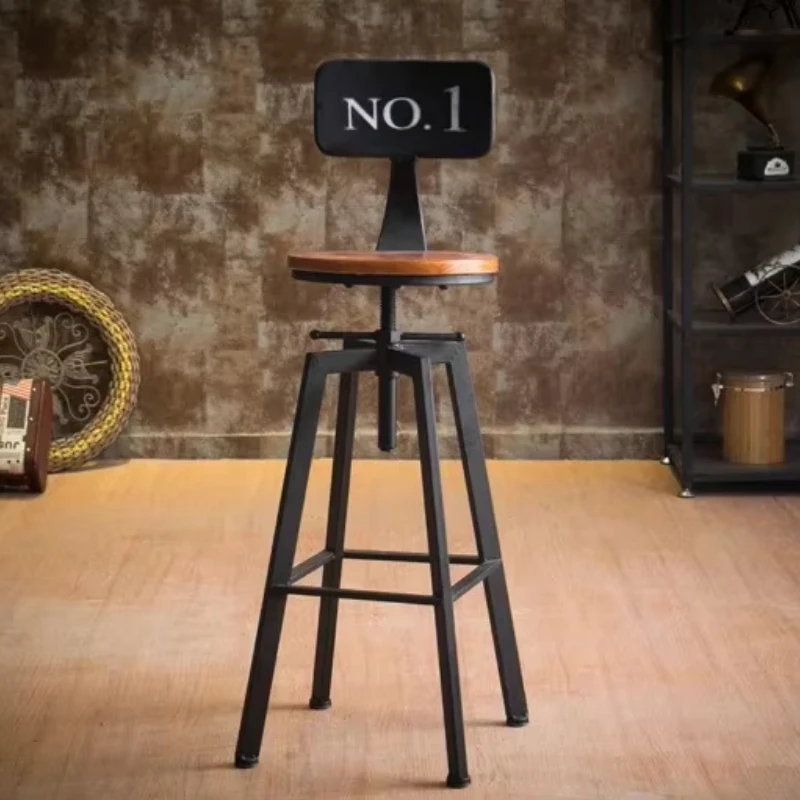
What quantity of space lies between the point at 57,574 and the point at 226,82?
218 cm

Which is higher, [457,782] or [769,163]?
[769,163]

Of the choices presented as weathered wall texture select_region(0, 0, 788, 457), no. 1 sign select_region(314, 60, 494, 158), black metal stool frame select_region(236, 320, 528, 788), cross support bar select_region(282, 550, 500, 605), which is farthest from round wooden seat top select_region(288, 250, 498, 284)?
weathered wall texture select_region(0, 0, 788, 457)

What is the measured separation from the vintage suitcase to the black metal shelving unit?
2137 mm

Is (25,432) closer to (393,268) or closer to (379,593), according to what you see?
(379,593)

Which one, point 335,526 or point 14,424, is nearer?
point 335,526

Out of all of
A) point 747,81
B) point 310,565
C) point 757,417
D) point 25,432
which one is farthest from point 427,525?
point 747,81

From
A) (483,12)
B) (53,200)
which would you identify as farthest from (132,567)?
(483,12)

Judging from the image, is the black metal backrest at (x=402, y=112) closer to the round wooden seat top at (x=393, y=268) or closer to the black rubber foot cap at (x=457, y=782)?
the round wooden seat top at (x=393, y=268)

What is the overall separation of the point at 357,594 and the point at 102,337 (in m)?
3.34

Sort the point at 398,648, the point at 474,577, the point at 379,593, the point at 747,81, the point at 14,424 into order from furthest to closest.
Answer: the point at 14,424 < the point at 747,81 < the point at 398,648 < the point at 474,577 < the point at 379,593

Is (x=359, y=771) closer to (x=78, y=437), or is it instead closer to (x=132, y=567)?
(x=132, y=567)

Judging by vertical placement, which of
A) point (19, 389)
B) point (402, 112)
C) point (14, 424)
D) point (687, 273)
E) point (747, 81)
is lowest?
point (14, 424)

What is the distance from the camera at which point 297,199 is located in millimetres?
6766

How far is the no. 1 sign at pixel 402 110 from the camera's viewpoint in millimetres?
3758
